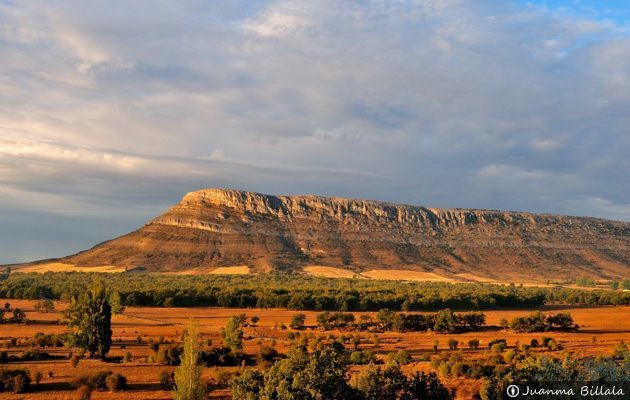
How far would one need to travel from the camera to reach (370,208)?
7830 inches

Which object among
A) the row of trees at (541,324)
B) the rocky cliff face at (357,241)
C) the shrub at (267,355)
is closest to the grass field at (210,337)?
the row of trees at (541,324)

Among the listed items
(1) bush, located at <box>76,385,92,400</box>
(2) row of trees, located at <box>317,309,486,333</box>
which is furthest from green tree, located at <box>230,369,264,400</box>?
(2) row of trees, located at <box>317,309,486,333</box>

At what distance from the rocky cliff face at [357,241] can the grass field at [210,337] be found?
243ft

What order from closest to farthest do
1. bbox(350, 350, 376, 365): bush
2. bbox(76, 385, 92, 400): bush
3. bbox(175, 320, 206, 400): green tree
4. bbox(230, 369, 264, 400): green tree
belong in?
bbox(230, 369, 264, 400): green tree, bbox(175, 320, 206, 400): green tree, bbox(76, 385, 92, 400): bush, bbox(350, 350, 376, 365): bush

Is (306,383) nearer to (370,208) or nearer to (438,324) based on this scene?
(438,324)

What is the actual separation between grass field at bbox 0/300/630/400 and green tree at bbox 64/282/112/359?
1270 millimetres

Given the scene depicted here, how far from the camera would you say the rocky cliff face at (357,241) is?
525 ft

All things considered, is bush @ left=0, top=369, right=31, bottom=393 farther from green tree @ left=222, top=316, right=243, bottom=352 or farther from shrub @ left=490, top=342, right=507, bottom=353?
shrub @ left=490, top=342, right=507, bottom=353

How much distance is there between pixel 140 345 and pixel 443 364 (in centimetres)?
2484

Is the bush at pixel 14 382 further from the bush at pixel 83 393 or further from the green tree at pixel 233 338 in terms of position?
the green tree at pixel 233 338

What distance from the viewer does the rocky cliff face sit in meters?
160

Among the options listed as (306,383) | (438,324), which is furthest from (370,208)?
(306,383)

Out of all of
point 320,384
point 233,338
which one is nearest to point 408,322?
point 233,338

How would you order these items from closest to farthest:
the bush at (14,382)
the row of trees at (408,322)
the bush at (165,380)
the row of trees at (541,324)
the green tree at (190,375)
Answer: the green tree at (190,375) < the bush at (14,382) < the bush at (165,380) < the row of trees at (541,324) < the row of trees at (408,322)
